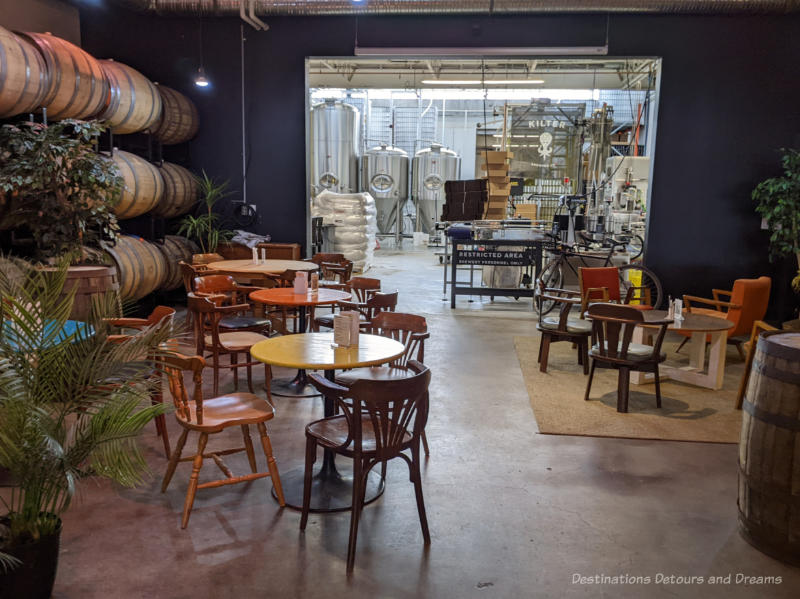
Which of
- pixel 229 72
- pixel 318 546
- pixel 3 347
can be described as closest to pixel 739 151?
pixel 229 72

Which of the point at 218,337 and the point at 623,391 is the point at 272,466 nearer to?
the point at 218,337

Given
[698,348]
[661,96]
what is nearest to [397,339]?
[698,348]

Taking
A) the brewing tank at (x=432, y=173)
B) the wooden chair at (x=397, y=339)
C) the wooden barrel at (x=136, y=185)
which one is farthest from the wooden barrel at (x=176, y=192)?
the brewing tank at (x=432, y=173)

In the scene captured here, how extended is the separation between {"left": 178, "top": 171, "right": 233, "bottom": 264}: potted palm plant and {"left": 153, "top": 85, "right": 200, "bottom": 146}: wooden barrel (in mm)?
579

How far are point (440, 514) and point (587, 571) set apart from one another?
72cm

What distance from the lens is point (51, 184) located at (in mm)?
4953

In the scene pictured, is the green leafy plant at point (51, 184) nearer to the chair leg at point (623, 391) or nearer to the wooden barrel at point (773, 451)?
the chair leg at point (623, 391)

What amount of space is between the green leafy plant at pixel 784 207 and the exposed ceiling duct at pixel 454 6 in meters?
1.72

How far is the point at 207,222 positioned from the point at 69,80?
3.03m

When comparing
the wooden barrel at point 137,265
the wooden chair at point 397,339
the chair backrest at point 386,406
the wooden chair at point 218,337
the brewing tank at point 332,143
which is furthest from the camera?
the brewing tank at point 332,143

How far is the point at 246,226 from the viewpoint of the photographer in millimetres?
8477

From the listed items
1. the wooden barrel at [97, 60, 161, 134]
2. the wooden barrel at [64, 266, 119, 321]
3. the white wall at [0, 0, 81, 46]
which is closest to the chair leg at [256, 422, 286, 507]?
the wooden barrel at [64, 266, 119, 321]

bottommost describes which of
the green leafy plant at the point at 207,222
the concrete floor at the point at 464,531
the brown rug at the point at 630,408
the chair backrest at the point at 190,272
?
the concrete floor at the point at 464,531

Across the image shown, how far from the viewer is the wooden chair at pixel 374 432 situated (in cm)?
246
